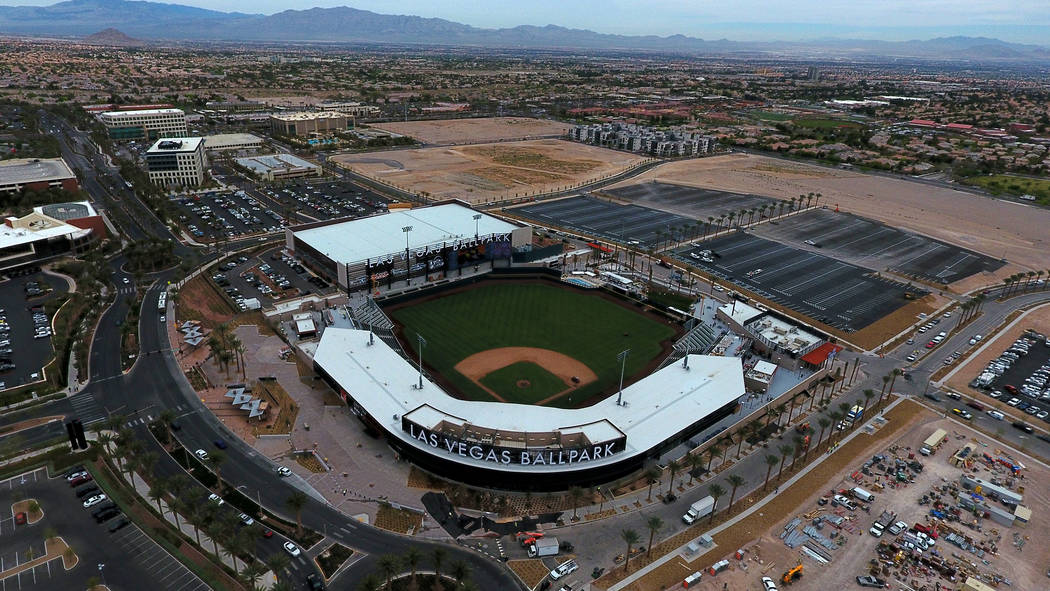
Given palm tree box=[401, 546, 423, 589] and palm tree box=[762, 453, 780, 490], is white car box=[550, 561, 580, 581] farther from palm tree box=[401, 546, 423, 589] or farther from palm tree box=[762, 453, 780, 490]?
palm tree box=[762, 453, 780, 490]

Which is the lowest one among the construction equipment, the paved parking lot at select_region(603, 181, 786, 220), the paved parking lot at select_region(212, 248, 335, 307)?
the construction equipment

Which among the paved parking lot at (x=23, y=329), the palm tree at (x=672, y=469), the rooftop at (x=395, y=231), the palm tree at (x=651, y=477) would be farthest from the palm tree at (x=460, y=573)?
the rooftop at (x=395, y=231)

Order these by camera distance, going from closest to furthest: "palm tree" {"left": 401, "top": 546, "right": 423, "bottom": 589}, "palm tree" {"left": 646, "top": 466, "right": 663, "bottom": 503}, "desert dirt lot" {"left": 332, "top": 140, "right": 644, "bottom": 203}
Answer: "palm tree" {"left": 401, "top": 546, "right": 423, "bottom": 589}
"palm tree" {"left": 646, "top": 466, "right": 663, "bottom": 503}
"desert dirt lot" {"left": 332, "top": 140, "right": 644, "bottom": 203}

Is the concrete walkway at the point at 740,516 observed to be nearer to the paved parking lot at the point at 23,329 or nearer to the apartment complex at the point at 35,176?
the paved parking lot at the point at 23,329

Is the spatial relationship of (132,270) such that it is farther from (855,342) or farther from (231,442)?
(855,342)

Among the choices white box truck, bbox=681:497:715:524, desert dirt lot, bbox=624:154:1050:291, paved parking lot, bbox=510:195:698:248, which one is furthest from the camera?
desert dirt lot, bbox=624:154:1050:291

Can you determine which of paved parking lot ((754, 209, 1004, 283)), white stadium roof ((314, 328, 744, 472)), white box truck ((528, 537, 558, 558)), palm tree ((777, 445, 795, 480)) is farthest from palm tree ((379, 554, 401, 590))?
paved parking lot ((754, 209, 1004, 283))
